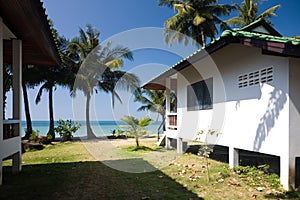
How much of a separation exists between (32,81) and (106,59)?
628 centimetres

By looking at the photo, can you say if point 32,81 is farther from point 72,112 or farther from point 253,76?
point 253,76

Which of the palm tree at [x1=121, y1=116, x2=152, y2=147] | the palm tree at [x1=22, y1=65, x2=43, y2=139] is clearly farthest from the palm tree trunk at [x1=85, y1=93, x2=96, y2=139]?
the palm tree at [x1=121, y1=116, x2=152, y2=147]

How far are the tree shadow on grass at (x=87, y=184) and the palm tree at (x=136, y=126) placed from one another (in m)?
5.15

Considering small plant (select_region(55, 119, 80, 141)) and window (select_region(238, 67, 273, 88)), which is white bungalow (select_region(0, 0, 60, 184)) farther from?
small plant (select_region(55, 119, 80, 141))

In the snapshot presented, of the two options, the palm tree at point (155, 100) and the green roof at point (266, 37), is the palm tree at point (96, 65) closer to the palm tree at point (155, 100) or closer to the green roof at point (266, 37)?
the palm tree at point (155, 100)

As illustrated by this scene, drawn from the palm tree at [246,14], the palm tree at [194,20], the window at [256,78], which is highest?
the palm tree at [246,14]

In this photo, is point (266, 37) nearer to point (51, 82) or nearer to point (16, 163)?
point (16, 163)

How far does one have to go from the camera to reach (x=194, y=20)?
21266 mm

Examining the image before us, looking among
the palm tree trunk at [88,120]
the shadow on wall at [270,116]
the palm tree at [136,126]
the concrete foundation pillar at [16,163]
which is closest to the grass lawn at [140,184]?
the concrete foundation pillar at [16,163]

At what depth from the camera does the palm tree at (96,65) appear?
20.1 metres

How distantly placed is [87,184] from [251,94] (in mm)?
4578

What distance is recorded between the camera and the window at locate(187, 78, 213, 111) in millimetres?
8227

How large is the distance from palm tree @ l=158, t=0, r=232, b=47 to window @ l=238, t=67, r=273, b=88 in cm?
1571

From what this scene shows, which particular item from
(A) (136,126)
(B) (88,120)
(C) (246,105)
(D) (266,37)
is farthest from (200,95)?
(B) (88,120)
